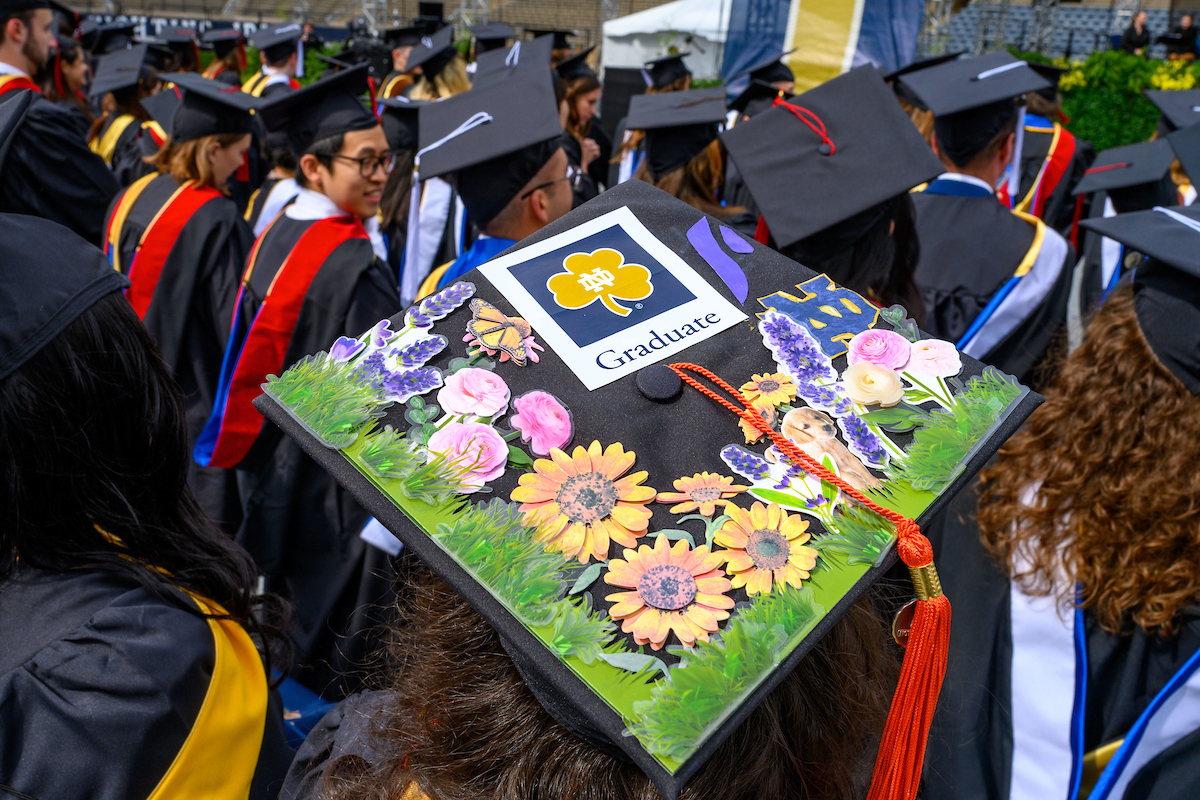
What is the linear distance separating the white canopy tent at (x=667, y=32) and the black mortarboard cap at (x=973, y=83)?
12.9 m

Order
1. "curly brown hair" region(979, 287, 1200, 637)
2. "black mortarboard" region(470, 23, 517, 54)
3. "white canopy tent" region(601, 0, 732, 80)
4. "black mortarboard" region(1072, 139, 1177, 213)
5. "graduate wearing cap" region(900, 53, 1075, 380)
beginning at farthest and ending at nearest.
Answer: "white canopy tent" region(601, 0, 732, 80), "black mortarboard" region(470, 23, 517, 54), "black mortarboard" region(1072, 139, 1177, 213), "graduate wearing cap" region(900, 53, 1075, 380), "curly brown hair" region(979, 287, 1200, 637)

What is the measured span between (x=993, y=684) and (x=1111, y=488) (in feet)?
1.67

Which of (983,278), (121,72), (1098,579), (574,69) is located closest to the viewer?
(1098,579)

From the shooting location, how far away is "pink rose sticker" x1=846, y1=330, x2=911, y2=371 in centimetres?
105

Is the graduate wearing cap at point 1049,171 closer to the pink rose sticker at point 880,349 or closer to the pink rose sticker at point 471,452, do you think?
the pink rose sticker at point 880,349

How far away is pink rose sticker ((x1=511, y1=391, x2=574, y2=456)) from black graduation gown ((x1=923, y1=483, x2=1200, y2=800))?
1214 millimetres

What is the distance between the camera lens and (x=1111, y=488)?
1.53 metres

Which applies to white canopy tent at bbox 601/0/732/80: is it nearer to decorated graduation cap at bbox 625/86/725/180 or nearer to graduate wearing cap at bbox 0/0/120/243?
decorated graduation cap at bbox 625/86/725/180

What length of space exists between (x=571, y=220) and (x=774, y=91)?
520 cm

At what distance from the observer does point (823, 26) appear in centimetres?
1136

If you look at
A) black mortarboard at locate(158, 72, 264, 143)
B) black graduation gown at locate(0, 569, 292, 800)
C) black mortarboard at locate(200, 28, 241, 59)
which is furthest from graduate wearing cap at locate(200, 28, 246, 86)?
black graduation gown at locate(0, 569, 292, 800)

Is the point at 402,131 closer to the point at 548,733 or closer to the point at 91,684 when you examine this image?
the point at 91,684

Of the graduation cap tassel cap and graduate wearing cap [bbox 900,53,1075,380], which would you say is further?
graduate wearing cap [bbox 900,53,1075,380]

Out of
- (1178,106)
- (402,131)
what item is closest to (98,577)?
(402,131)
